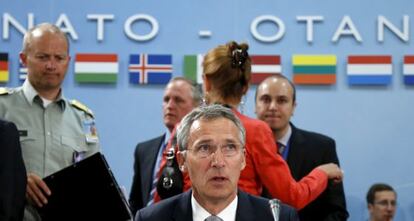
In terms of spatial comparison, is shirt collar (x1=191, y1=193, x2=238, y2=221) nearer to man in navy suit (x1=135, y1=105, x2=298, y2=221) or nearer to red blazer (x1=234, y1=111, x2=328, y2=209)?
man in navy suit (x1=135, y1=105, x2=298, y2=221)

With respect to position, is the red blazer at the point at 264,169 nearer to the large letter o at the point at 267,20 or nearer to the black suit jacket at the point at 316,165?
the black suit jacket at the point at 316,165

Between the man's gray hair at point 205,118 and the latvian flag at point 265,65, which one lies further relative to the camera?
the latvian flag at point 265,65

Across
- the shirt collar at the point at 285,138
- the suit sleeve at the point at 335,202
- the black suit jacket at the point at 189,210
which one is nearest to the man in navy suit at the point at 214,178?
the black suit jacket at the point at 189,210

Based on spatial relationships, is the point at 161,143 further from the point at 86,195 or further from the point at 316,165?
the point at 86,195

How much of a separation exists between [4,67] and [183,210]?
3340 mm

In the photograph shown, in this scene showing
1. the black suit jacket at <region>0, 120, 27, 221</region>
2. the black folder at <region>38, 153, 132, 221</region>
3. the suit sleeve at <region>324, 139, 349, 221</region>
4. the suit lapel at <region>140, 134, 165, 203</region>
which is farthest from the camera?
the suit lapel at <region>140, 134, 165, 203</region>

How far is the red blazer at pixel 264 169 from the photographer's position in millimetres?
2891

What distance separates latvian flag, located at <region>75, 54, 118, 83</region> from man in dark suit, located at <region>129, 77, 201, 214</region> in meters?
1.12

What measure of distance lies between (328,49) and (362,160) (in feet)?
2.75

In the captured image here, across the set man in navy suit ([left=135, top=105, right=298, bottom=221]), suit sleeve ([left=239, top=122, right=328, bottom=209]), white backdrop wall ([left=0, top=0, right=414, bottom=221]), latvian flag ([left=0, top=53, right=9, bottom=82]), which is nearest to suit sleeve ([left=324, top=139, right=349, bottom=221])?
suit sleeve ([left=239, top=122, right=328, bottom=209])

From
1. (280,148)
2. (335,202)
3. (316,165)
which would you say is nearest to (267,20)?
(280,148)

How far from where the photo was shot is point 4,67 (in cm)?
552

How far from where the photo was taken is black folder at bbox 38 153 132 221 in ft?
10.4

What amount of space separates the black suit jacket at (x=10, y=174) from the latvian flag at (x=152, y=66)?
2549 millimetres
